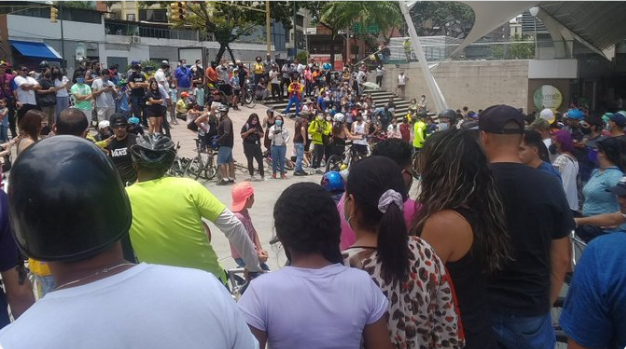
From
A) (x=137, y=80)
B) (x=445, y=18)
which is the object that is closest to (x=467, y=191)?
(x=137, y=80)

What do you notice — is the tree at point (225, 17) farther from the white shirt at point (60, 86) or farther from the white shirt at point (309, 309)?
the white shirt at point (309, 309)

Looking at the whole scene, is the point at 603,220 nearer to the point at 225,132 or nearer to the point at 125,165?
the point at 125,165

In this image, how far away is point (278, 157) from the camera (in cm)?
1584

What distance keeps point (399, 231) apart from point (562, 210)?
109cm

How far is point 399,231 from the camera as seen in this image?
89.2 inches

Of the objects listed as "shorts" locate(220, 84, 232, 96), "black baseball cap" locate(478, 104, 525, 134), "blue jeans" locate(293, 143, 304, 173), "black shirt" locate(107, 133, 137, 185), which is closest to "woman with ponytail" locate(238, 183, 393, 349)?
"black baseball cap" locate(478, 104, 525, 134)

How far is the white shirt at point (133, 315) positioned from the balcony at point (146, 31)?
4864cm

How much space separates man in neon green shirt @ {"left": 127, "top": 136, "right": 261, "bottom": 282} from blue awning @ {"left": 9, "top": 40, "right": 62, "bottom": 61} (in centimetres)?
4003

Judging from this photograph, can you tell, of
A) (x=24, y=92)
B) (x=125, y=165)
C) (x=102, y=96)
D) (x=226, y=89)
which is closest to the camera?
(x=125, y=165)

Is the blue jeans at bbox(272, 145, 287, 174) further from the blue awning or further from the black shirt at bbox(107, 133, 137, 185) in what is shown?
the blue awning

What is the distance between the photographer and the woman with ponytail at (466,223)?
2.50m

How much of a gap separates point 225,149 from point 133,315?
12.9 m

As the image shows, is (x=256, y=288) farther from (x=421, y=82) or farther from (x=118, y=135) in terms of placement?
(x=421, y=82)

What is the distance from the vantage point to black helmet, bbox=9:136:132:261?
1.24m
